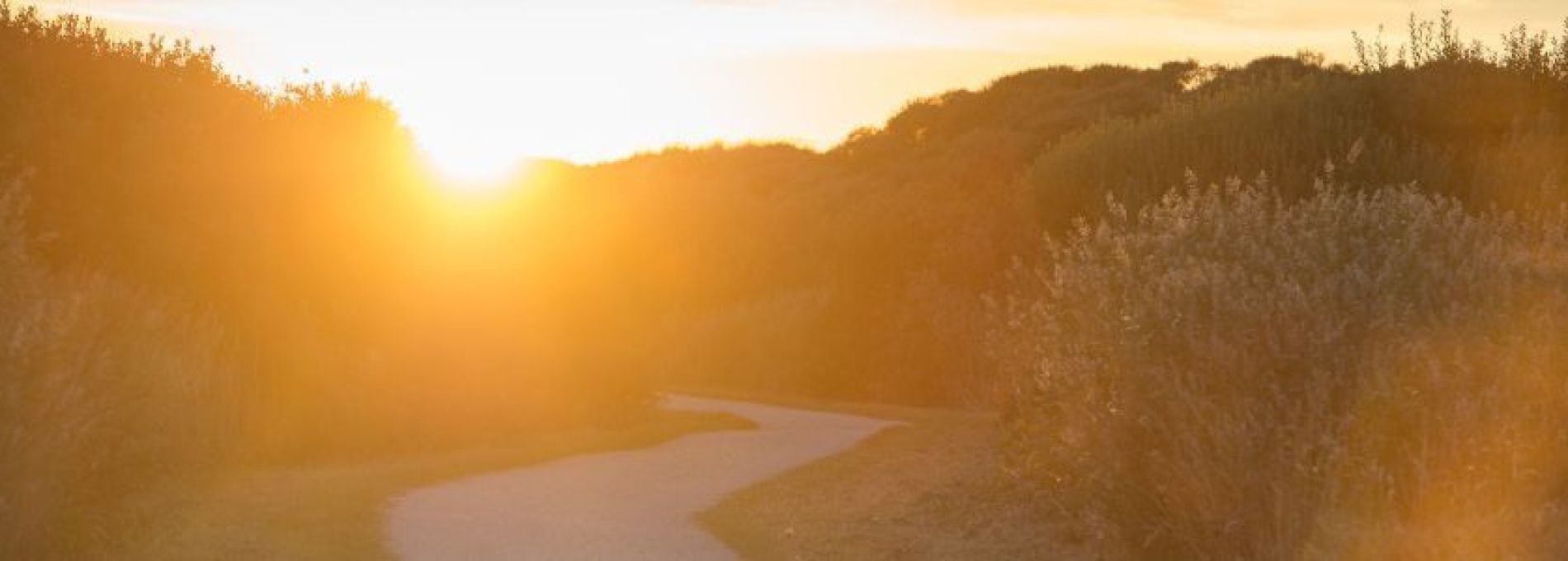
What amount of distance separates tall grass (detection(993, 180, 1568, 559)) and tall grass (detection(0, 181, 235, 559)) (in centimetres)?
665

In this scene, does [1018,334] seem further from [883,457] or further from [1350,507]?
[1350,507]

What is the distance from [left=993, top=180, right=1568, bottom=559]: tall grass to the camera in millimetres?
9781

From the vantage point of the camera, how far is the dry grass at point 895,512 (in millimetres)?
A: 13875

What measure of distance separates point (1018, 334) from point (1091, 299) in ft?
18.8

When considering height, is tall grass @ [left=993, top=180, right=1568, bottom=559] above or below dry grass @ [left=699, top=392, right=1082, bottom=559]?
above

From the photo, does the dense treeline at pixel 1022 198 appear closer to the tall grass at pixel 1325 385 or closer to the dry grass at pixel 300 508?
the tall grass at pixel 1325 385

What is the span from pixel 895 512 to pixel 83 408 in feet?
21.9

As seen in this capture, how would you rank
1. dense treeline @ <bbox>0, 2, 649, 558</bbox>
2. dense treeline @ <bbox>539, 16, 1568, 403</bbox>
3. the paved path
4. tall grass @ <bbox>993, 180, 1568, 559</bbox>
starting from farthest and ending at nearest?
dense treeline @ <bbox>539, 16, 1568, 403</bbox>, dense treeline @ <bbox>0, 2, 649, 558</bbox>, the paved path, tall grass @ <bbox>993, 180, 1568, 559</bbox>

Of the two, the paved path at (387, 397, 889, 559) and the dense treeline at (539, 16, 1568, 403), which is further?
the dense treeline at (539, 16, 1568, 403)

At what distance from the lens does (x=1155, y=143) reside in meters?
22.6

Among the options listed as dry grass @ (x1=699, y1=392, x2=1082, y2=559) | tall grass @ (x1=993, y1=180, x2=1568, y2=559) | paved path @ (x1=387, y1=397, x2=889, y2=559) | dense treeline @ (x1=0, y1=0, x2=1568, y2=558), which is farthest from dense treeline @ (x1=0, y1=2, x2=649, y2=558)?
tall grass @ (x1=993, y1=180, x2=1568, y2=559)

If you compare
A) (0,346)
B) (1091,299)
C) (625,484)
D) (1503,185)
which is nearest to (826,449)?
(625,484)

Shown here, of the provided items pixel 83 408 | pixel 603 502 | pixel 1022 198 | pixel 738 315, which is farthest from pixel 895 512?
pixel 738 315

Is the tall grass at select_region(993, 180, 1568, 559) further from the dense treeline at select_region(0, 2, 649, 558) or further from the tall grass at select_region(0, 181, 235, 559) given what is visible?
the dense treeline at select_region(0, 2, 649, 558)
